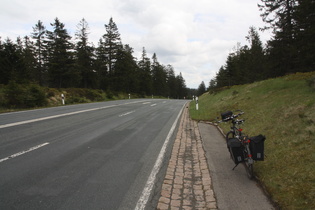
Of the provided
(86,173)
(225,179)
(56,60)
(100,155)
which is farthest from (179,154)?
(56,60)

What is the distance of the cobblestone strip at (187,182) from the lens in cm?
312

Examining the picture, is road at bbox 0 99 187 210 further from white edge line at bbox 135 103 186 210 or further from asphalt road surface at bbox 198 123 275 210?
asphalt road surface at bbox 198 123 275 210

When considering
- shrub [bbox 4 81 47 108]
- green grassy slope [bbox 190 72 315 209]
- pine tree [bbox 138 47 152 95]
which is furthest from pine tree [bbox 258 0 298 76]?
pine tree [bbox 138 47 152 95]

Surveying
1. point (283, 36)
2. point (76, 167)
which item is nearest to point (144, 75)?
point (283, 36)

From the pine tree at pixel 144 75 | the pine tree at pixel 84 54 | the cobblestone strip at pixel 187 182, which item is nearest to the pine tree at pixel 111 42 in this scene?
the pine tree at pixel 84 54

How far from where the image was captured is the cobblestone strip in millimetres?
3115

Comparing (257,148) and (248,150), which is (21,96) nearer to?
(248,150)

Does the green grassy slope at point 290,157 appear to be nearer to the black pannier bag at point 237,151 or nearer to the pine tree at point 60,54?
the black pannier bag at point 237,151

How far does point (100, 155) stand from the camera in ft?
16.4

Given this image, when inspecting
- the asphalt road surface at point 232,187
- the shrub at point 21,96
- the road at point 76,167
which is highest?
the shrub at point 21,96

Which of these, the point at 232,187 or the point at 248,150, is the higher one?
the point at 248,150

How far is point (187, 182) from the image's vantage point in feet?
12.6

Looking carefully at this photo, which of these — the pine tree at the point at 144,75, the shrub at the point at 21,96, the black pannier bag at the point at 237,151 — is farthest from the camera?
the pine tree at the point at 144,75

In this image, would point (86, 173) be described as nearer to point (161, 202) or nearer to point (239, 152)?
point (161, 202)
